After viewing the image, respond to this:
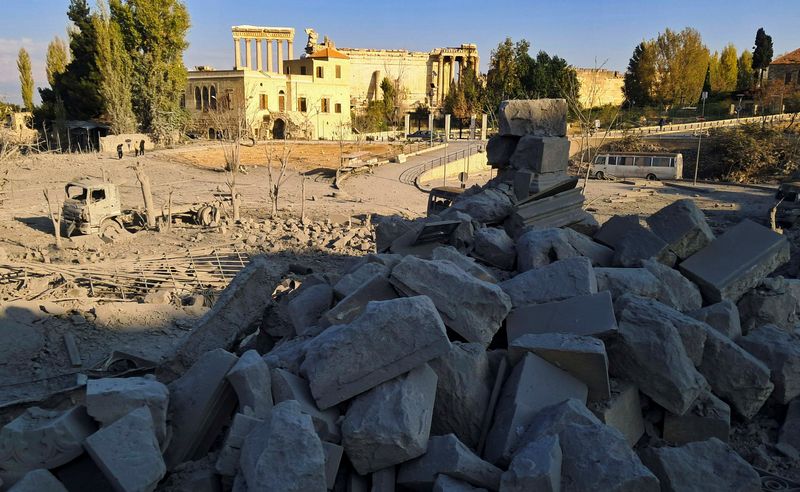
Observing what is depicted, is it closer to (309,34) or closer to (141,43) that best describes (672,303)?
(141,43)

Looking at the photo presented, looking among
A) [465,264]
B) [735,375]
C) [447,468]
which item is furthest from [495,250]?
[447,468]

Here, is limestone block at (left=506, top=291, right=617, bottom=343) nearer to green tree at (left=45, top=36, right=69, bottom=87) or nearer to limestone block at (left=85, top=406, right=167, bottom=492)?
limestone block at (left=85, top=406, right=167, bottom=492)

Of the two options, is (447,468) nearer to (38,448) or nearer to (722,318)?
(38,448)

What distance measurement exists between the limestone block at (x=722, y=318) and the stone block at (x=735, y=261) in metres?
0.36

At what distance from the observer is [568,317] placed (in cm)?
353

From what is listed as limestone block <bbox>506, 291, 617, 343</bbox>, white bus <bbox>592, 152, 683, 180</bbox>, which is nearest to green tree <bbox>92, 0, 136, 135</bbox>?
white bus <bbox>592, 152, 683, 180</bbox>

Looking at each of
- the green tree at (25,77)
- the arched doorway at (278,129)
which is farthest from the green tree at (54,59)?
the arched doorway at (278,129)

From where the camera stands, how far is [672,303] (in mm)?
4172

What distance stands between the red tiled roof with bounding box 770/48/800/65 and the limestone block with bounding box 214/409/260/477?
55521 mm

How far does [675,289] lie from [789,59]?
2101 inches

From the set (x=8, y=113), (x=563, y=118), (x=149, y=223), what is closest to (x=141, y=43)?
(x=8, y=113)

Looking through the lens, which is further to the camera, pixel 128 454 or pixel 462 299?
pixel 462 299

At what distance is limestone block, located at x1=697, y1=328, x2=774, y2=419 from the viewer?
3475 millimetres

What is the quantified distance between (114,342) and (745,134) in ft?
108
